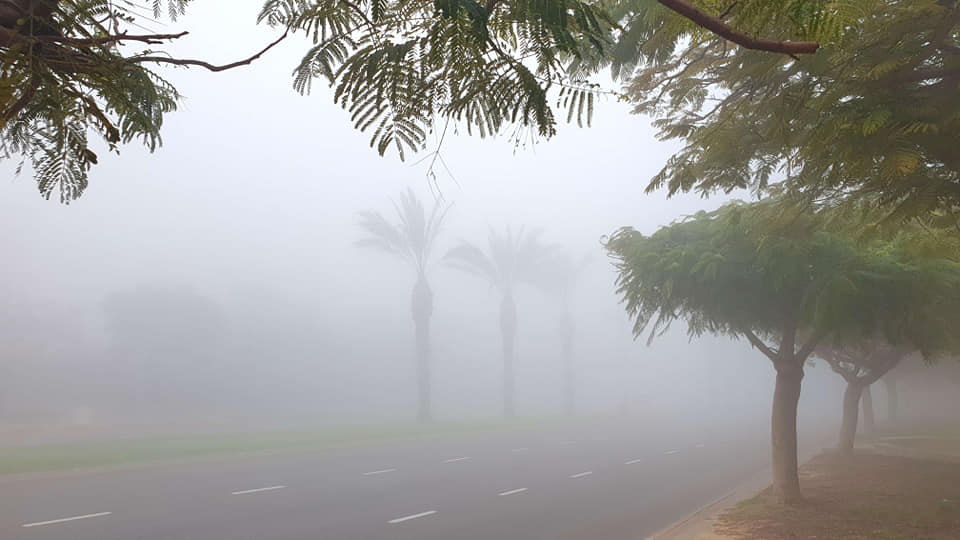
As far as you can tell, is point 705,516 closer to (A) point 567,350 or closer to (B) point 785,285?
(B) point 785,285

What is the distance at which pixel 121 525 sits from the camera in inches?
416

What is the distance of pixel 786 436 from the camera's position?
12070 mm

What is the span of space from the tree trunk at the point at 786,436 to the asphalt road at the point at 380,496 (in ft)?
6.50

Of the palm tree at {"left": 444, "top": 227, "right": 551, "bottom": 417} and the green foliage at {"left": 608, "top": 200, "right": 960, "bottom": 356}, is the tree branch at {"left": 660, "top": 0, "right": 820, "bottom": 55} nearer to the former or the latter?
the green foliage at {"left": 608, "top": 200, "right": 960, "bottom": 356}

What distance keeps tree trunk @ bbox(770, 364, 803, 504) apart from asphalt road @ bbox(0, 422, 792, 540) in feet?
6.50

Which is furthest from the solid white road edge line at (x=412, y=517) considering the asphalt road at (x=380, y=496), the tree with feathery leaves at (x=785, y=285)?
the tree with feathery leaves at (x=785, y=285)

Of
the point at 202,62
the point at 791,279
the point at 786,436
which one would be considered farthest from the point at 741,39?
the point at 786,436

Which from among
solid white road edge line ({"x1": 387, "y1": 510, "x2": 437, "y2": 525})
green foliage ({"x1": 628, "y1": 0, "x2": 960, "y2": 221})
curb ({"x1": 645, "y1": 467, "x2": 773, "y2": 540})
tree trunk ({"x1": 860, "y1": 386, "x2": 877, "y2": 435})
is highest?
green foliage ({"x1": 628, "y1": 0, "x2": 960, "y2": 221})

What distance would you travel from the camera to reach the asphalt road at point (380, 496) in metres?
10.7

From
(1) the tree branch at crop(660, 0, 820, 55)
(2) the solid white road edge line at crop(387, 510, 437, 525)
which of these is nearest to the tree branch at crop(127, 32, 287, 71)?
(1) the tree branch at crop(660, 0, 820, 55)

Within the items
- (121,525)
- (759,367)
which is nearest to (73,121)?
(121,525)

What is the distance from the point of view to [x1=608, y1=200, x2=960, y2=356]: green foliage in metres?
10.2

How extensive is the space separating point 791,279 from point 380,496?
9.11m

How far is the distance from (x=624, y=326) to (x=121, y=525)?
79.8 m
